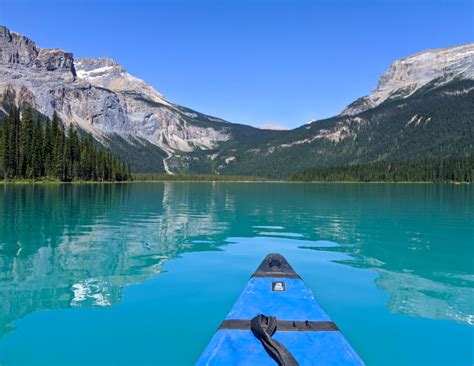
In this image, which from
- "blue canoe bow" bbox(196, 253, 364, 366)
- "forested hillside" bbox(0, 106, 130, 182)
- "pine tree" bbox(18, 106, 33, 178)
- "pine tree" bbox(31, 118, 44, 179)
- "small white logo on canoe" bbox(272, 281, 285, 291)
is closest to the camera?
"blue canoe bow" bbox(196, 253, 364, 366)

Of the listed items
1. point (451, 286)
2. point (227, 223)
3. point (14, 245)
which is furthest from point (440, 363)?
point (227, 223)

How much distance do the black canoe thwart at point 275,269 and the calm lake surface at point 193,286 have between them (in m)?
1.93

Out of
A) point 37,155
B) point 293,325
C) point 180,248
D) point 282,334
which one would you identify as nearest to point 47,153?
point 37,155

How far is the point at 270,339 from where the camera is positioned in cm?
862

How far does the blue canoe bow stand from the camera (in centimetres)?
811

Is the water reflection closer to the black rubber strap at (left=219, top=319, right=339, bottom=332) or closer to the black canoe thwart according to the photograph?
the black canoe thwart

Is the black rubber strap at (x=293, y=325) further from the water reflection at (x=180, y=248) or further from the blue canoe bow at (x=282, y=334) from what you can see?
the water reflection at (x=180, y=248)

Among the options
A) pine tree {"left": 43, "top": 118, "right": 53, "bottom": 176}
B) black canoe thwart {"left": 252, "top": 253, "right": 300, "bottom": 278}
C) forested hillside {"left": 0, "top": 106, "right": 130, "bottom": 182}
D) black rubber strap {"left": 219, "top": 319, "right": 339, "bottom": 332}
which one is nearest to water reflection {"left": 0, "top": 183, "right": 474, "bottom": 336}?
black canoe thwart {"left": 252, "top": 253, "right": 300, "bottom": 278}

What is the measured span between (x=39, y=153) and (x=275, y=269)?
139 m

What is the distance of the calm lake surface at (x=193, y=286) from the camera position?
11695 millimetres

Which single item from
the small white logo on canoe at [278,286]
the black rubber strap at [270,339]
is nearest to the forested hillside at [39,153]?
the small white logo on canoe at [278,286]

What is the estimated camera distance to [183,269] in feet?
70.3

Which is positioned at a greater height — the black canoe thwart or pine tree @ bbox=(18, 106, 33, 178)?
pine tree @ bbox=(18, 106, 33, 178)

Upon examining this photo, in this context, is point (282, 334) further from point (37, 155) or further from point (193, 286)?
point (37, 155)
